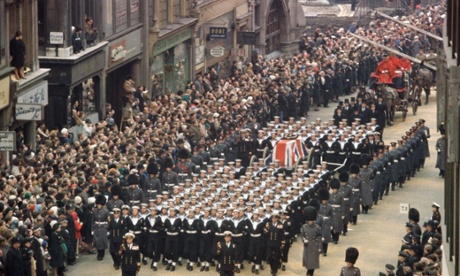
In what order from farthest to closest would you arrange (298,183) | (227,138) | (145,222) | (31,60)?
(227,138) < (31,60) < (298,183) < (145,222)

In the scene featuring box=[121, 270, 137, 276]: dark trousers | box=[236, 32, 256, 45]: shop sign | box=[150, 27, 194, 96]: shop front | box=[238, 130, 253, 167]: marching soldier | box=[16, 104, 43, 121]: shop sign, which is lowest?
box=[121, 270, 137, 276]: dark trousers

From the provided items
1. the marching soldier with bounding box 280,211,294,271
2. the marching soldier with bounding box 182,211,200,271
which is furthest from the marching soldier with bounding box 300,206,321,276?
the marching soldier with bounding box 182,211,200,271

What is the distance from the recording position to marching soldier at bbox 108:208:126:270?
40938mm

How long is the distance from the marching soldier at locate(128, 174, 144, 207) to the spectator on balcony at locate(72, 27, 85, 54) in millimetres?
8739

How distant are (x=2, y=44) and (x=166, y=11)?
1804 cm

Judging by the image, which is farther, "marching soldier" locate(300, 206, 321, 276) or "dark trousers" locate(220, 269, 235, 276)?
"marching soldier" locate(300, 206, 321, 276)

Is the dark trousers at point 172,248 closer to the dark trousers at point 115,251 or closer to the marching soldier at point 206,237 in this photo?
the marching soldier at point 206,237

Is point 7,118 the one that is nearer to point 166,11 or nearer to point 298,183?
Result: point 298,183

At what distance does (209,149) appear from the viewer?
5175cm

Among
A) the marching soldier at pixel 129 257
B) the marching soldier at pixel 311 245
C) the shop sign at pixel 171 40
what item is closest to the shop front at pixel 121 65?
the shop sign at pixel 171 40

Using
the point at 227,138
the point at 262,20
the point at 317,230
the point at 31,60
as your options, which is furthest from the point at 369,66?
the point at 317,230

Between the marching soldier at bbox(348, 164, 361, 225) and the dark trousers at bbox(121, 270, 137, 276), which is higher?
the marching soldier at bbox(348, 164, 361, 225)

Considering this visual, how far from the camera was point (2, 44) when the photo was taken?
4653 centimetres

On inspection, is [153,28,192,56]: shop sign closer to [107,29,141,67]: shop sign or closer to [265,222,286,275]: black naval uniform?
[107,29,141,67]: shop sign
